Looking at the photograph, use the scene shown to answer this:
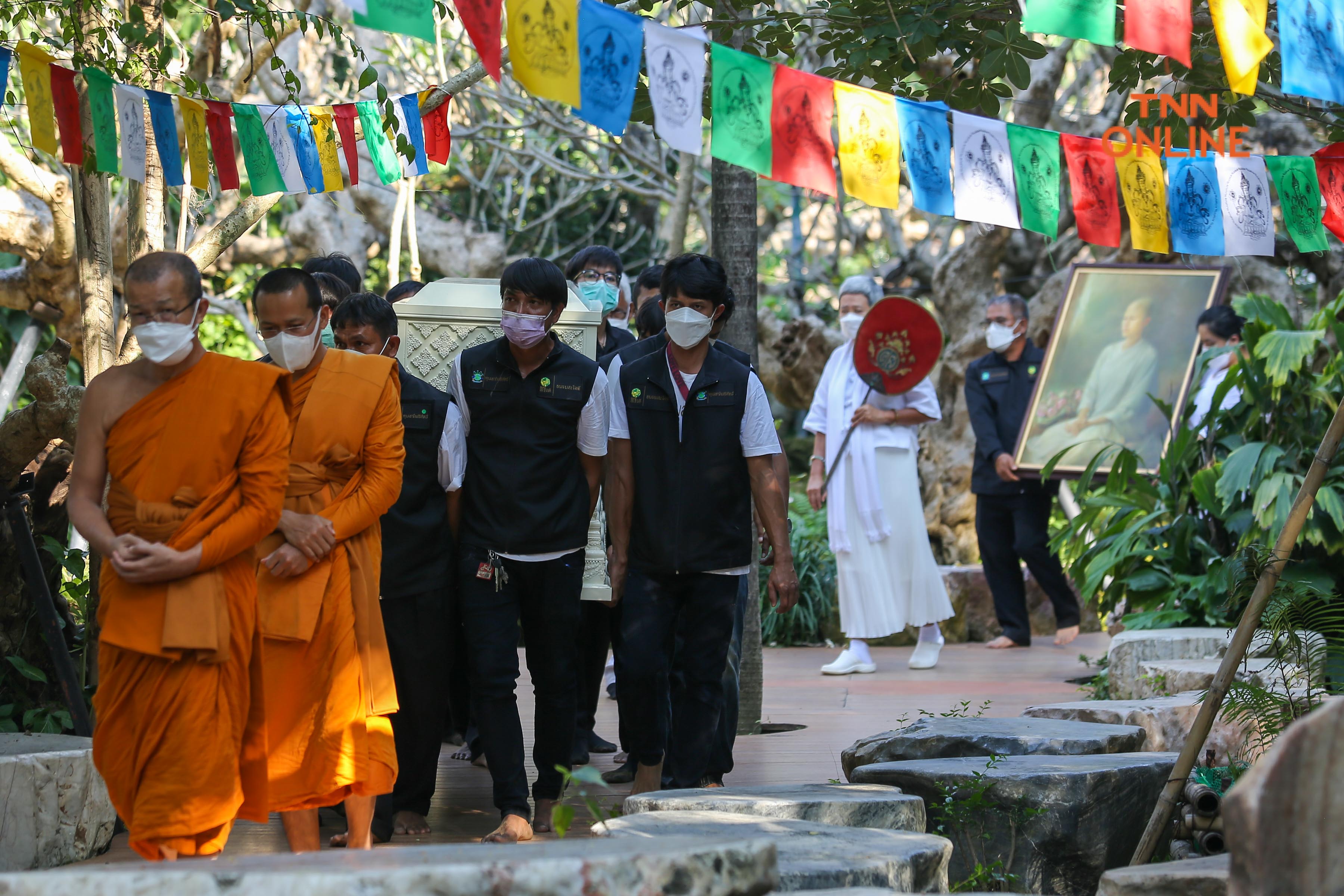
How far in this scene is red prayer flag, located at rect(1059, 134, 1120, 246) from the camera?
17.4 ft

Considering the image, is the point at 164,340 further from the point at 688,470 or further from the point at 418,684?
the point at 688,470

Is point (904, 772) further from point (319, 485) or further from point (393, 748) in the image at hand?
point (319, 485)

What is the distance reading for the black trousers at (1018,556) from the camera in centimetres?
925

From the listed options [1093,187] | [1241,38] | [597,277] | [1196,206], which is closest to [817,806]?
[1241,38]

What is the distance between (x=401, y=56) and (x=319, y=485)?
10274 millimetres

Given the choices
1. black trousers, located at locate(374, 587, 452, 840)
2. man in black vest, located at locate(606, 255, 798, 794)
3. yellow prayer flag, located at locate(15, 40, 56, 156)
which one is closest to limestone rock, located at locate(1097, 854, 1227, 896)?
man in black vest, located at locate(606, 255, 798, 794)

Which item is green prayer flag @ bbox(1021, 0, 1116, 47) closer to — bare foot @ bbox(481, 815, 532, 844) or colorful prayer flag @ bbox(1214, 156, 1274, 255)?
colorful prayer flag @ bbox(1214, 156, 1274, 255)

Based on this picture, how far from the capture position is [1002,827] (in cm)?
393

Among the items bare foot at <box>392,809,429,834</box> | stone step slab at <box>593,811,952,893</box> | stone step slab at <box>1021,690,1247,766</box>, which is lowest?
bare foot at <box>392,809,429,834</box>

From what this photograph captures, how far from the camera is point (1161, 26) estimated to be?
4117 mm

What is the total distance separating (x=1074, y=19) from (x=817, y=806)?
7.93ft

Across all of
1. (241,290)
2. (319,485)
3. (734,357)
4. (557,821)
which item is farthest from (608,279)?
(241,290)

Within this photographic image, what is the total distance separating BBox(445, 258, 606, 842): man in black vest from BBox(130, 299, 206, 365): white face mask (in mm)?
1132

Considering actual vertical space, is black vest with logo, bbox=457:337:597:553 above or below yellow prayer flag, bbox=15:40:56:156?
below
